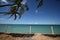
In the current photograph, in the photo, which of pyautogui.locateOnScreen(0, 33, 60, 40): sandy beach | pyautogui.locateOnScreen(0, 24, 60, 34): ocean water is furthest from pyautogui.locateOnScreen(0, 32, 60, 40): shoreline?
pyautogui.locateOnScreen(0, 24, 60, 34): ocean water

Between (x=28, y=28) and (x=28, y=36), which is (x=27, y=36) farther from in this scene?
(x=28, y=28)

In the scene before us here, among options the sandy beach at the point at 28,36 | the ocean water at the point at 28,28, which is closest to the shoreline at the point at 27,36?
the sandy beach at the point at 28,36

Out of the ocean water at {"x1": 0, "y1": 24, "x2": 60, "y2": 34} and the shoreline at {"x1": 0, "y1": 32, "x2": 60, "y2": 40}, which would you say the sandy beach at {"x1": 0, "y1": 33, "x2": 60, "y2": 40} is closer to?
the shoreline at {"x1": 0, "y1": 32, "x2": 60, "y2": 40}

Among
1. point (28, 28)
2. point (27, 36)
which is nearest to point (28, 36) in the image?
point (27, 36)

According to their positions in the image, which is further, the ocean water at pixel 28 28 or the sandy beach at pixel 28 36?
the ocean water at pixel 28 28

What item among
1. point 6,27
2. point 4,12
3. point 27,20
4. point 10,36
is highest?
point 4,12

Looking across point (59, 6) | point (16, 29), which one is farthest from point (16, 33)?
point (59, 6)

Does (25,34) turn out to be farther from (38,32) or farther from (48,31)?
(48,31)

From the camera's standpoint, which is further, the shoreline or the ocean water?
Result: the ocean water

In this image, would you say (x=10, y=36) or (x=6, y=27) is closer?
(x=10, y=36)

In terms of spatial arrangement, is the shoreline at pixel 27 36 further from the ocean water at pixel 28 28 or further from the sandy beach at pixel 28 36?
the ocean water at pixel 28 28

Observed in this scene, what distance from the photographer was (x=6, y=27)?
8.37 ft

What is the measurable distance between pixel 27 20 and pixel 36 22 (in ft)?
0.71

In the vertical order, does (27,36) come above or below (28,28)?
below
